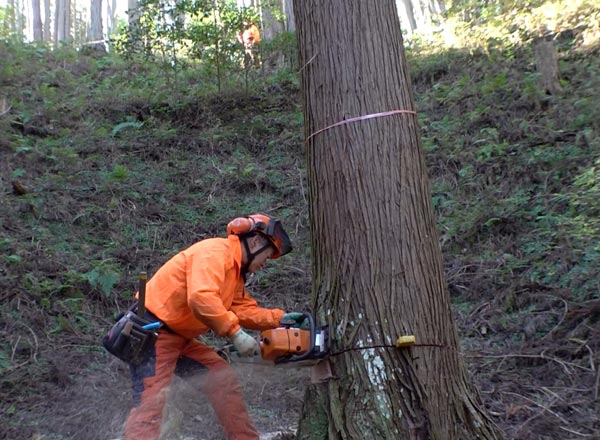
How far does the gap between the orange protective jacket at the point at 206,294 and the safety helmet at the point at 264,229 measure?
7 centimetres

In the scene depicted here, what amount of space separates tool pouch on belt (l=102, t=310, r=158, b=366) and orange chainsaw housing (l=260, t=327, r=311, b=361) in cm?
71

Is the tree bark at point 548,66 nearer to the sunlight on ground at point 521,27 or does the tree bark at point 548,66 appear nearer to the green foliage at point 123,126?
the sunlight on ground at point 521,27

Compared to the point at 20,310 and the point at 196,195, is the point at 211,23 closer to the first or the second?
the point at 196,195

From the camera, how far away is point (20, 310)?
20.3 feet

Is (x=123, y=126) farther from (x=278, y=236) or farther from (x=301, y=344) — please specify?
(x=301, y=344)

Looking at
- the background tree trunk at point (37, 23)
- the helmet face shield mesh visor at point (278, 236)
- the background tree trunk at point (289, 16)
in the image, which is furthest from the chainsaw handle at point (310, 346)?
the background tree trunk at point (37, 23)

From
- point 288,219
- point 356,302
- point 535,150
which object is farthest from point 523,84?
point 356,302

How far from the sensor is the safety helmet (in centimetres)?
414

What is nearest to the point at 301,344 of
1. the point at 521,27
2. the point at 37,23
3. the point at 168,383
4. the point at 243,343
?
the point at 243,343

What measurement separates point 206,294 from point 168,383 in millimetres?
836

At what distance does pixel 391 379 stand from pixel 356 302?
46 cm

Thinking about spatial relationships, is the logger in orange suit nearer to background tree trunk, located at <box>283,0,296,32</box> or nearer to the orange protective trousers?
the orange protective trousers

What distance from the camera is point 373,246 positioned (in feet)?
12.0

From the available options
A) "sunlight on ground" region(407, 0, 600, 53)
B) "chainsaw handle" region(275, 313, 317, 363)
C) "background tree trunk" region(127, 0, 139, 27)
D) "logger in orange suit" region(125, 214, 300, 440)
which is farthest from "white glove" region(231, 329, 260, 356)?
"background tree trunk" region(127, 0, 139, 27)
